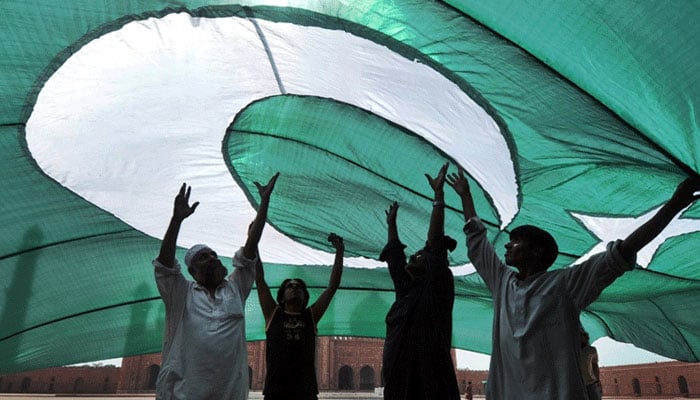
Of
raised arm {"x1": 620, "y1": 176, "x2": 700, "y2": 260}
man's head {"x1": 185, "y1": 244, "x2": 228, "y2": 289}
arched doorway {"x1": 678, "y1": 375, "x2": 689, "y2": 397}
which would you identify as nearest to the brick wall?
arched doorway {"x1": 678, "y1": 375, "x2": 689, "y2": 397}

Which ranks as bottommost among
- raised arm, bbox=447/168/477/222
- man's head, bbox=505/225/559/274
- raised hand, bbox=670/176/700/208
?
man's head, bbox=505/225/559/274

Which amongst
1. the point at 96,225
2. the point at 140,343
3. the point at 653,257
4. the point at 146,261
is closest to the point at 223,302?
the point at 96,225

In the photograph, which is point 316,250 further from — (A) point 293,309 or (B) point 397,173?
(A) point 293,309

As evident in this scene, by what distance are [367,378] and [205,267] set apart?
33.6 meters

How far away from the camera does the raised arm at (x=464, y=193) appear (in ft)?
7.00

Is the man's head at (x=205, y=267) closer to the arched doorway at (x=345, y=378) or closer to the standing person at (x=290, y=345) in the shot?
the standing person at (x=290, y=345)

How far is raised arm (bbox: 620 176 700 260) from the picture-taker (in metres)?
1.58

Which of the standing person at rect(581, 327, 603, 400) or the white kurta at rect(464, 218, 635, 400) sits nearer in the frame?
the white kurta at rect(464, 218, 635, 400)

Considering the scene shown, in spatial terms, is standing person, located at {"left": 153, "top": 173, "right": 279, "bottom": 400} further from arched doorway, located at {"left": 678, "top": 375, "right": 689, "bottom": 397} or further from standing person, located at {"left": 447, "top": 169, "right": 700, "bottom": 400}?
arched doorway, located at {"left": 678, "top": 375, "right": 689, "bottom": 397}

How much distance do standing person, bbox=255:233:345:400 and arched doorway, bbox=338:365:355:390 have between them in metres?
32.9

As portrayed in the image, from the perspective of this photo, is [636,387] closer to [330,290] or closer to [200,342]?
[330,290]

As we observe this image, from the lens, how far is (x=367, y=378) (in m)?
34.0

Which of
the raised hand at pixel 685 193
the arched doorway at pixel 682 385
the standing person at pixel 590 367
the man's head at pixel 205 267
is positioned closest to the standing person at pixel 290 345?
the man's head at pixel 205 267

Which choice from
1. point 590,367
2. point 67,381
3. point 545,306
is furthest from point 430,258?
point 67,381
